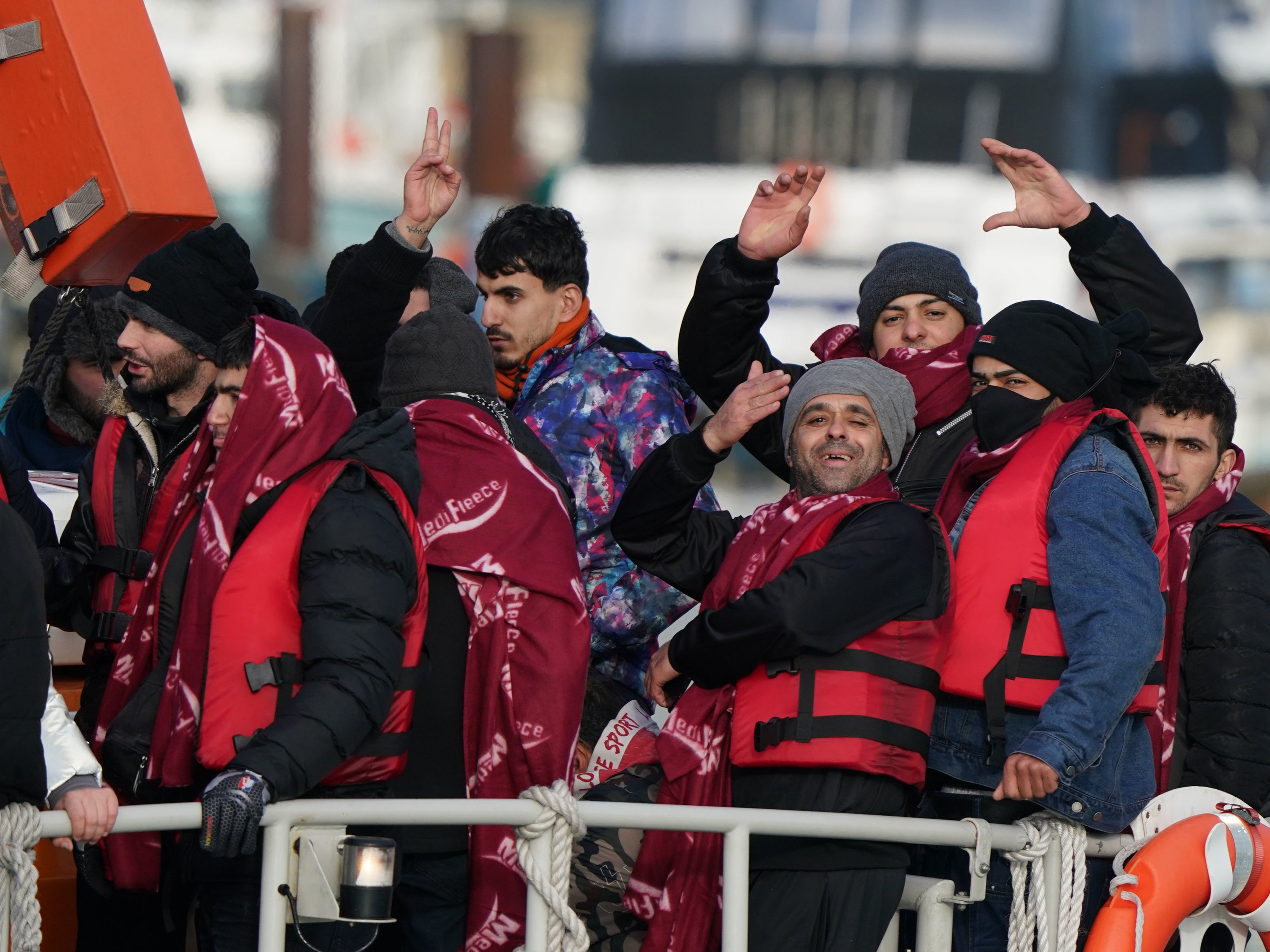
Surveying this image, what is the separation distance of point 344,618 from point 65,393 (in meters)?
1.92

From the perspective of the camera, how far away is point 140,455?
3.12 meters

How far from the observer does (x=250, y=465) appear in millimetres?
2512

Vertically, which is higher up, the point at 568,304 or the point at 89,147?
the point at 89,147

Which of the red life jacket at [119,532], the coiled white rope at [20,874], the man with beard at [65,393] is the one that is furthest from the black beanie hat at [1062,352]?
the man with beard at [65,393]

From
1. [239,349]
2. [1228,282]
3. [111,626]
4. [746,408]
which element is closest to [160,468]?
[111,626]

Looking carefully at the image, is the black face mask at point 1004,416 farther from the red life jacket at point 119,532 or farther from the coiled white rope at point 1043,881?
the red life jacket at point 119,532

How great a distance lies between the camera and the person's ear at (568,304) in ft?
11.8

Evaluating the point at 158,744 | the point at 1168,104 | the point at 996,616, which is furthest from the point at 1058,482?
the point at 1168,104

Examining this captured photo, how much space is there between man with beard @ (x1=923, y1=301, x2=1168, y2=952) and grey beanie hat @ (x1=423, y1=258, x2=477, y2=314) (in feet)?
4.07

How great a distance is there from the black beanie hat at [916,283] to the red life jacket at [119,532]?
1385 mm

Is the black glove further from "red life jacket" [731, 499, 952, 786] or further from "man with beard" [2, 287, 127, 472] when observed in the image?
"man with beard" [2, 287, 127, 472]

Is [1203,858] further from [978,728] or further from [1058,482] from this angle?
[1058,482]

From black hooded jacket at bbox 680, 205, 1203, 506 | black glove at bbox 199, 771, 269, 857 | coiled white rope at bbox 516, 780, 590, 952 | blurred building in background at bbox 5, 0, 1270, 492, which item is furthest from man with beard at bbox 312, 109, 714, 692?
blurred building in background at bbox 5, 0, 1270, 492

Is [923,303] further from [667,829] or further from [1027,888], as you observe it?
[667,829]
